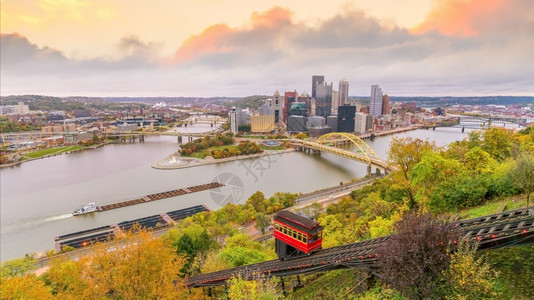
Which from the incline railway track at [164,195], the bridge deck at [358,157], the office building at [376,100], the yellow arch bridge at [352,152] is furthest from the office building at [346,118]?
the incline railway track at [164,195]

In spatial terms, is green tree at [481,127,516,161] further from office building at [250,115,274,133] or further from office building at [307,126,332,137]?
office building at [250,115,274,133]

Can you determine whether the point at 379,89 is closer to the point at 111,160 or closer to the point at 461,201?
the point at 111,160

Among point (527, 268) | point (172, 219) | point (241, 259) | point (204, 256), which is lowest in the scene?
point (172, 219)

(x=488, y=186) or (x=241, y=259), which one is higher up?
(x=488, y=186)

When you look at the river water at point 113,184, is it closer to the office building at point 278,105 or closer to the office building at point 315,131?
the office building at point 315,131

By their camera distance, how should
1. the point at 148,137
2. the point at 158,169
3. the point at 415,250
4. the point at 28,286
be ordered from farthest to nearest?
the point at 148,137 < the point at 158,169 < the point at 28,286 < the point at 415,250

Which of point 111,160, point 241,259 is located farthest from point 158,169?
point 241,259
